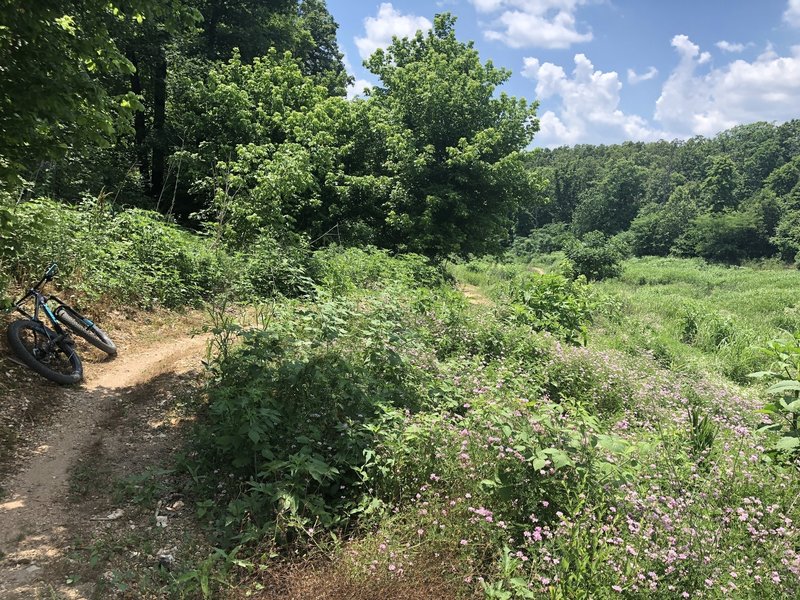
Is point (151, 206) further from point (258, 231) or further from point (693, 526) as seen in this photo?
point (693, 526)

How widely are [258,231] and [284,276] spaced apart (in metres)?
2.77

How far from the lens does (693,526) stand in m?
2.88

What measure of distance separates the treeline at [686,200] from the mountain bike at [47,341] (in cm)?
4086

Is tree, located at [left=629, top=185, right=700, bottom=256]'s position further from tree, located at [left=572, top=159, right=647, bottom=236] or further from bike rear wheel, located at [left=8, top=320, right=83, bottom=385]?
bike rear wheel, located at [left=8, top=320, right=83, bottom=385]

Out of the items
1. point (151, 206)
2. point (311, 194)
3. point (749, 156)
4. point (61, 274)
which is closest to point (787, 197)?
point (749, 156)

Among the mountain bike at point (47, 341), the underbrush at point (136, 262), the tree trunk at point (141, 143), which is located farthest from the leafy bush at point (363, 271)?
the tree trunk at point (141, 143)

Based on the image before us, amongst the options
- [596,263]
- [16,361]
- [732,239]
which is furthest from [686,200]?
[16,361]

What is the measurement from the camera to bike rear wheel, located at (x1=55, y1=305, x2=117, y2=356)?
653 centimetres

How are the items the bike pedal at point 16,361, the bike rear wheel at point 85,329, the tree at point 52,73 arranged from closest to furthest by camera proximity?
the tree at point 52,73
the bike pedal at point 16,361
the bike rear wheel at point 85,329

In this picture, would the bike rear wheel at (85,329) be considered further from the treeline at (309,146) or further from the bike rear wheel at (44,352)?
the treeline at (309,146)

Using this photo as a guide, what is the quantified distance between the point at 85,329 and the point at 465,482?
19.5ft

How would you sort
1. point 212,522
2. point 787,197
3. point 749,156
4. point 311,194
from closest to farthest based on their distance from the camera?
1. point 212,522
2. point 311,194
3. point 787,197
4. point 749,156

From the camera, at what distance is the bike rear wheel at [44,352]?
563cm

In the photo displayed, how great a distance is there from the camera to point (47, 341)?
5973mm
